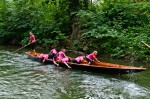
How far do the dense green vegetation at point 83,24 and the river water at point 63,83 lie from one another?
288 cm

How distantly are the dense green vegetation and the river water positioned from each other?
2.88 m

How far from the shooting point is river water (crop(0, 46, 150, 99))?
489 inches

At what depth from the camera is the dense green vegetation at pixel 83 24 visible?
823 inches

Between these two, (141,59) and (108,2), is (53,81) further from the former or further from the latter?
(108,2)

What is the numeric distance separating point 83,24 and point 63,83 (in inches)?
385

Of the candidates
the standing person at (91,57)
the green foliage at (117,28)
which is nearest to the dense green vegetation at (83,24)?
the green foliage at (117,28)

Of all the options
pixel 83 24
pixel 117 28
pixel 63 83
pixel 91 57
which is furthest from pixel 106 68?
pixel 83 24

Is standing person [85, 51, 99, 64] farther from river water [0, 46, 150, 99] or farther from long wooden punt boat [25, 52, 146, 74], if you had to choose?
river water [0, 46, 150, 99]

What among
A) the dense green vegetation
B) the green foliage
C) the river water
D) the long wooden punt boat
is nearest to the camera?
the river water

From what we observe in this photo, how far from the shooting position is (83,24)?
23.4 meters

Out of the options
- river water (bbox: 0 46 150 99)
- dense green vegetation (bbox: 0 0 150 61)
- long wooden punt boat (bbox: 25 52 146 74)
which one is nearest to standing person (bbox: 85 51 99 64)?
long wooden punt boat (bbox: 25 52 146 74)

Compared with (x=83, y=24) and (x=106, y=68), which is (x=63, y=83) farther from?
(x=83, y=24)

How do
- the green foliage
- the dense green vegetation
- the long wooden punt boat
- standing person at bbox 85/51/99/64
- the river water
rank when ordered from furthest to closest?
the dense green vegetation, the green foliage, standing person at bbox 85/51/99/64, the long wooden punt boat, the river water

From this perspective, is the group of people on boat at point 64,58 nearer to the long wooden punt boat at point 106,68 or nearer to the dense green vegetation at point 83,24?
the long wooden punt boat at point 106,68
